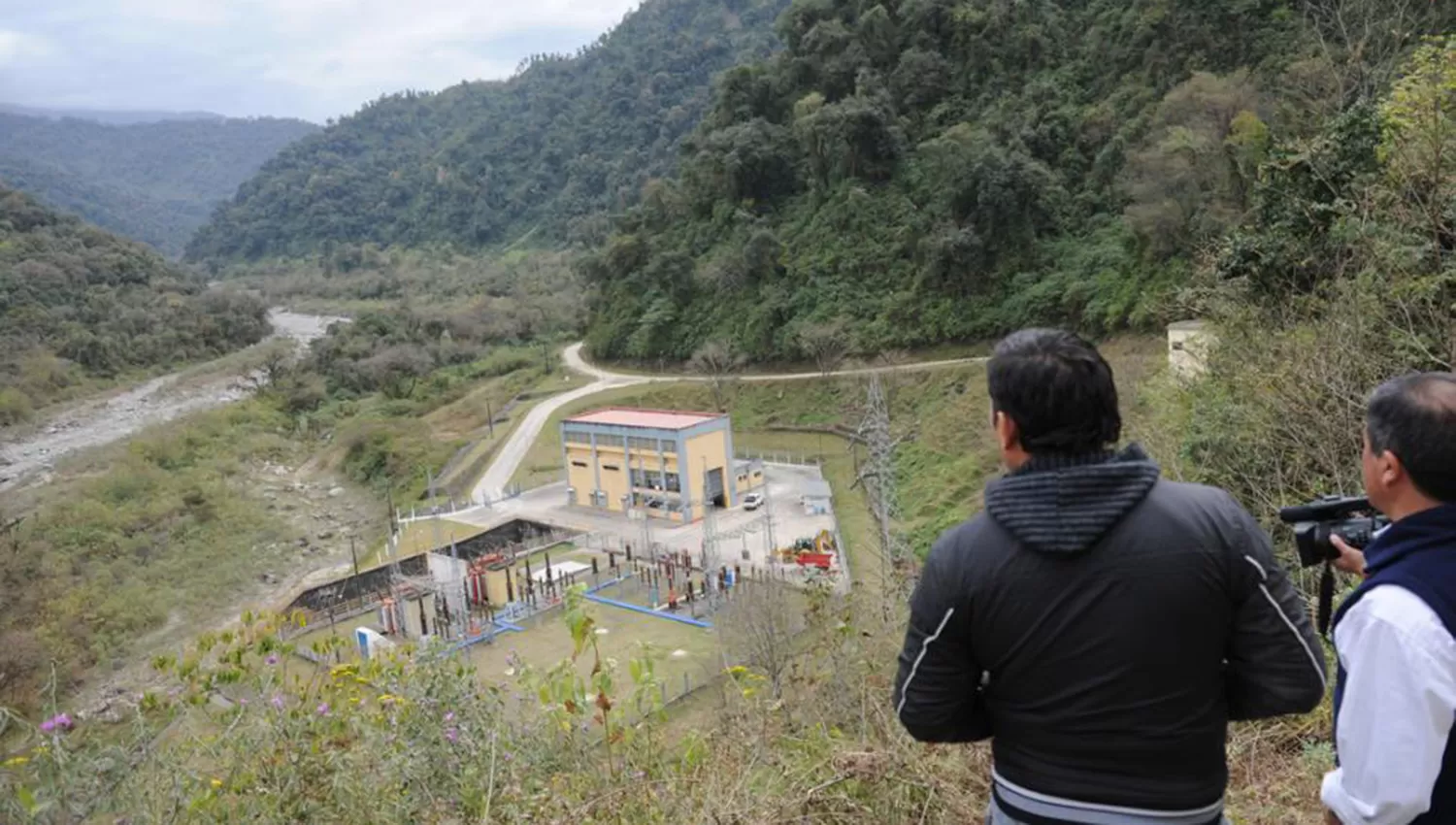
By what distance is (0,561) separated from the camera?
1539 centimetres

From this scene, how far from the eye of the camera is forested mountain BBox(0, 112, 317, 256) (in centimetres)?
9281

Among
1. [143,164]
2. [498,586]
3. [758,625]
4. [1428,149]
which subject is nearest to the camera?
[1428,149]

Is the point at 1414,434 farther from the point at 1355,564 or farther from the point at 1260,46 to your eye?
the point at 1260,46

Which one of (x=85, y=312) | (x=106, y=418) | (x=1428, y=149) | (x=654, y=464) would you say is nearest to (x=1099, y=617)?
(x=1428, y=149)

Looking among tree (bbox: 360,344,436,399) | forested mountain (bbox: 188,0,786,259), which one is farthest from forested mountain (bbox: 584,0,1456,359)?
forested mountain (bbox: 188,0,786,259)

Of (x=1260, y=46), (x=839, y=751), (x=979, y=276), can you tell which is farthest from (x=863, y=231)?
(x=839, y=751)

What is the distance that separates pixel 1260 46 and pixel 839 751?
2297 cm

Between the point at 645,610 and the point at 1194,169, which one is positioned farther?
the point at 1194,169

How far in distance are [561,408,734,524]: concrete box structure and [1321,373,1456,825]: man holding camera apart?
55.8 ft

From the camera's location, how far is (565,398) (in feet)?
90.4

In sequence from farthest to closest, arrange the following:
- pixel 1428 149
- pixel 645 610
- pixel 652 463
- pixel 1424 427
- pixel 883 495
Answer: pixel 652 463, pixel 645 610, pixel 883 495, pixel 1428 149, pixel 1424 427

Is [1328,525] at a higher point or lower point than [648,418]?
higher

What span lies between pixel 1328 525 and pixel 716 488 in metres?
18.0

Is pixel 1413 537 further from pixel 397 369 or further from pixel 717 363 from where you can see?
pixel 397 369
